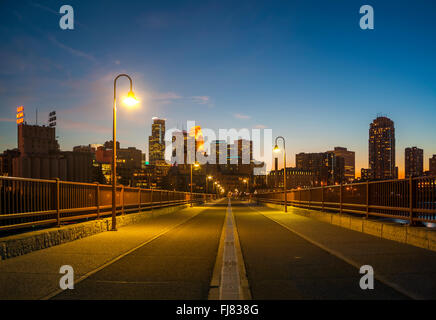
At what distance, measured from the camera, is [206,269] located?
25.1 ft

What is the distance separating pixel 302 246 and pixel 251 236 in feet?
10.1

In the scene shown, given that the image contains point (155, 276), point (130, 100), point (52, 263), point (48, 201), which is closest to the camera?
point (155, 276)

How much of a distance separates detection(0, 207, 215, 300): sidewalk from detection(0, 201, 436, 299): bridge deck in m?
0.02

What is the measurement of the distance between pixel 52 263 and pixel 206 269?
3388mm

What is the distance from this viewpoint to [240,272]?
727 cm

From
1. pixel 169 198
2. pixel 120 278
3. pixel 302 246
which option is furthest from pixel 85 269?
pixel 169 198

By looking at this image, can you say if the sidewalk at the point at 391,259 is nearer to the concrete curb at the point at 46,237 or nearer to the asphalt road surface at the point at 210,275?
the asphalt road surface at the point at 210,275

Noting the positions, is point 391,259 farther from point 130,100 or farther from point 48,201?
point 130,100

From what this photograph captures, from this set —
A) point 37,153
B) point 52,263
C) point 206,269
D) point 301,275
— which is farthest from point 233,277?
point 37,153

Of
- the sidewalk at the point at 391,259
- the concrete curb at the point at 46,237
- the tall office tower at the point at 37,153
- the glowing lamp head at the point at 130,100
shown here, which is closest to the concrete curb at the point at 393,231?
the sidewalk at the point at 391,259

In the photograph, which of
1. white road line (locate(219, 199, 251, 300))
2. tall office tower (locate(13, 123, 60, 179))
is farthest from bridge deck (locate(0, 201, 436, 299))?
tall office tower (locate(13, 123, 60, 179))

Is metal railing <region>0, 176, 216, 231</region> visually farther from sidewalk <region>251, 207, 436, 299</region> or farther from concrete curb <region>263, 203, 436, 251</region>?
concrete curb <region>263, 203, 436, 251</region>
